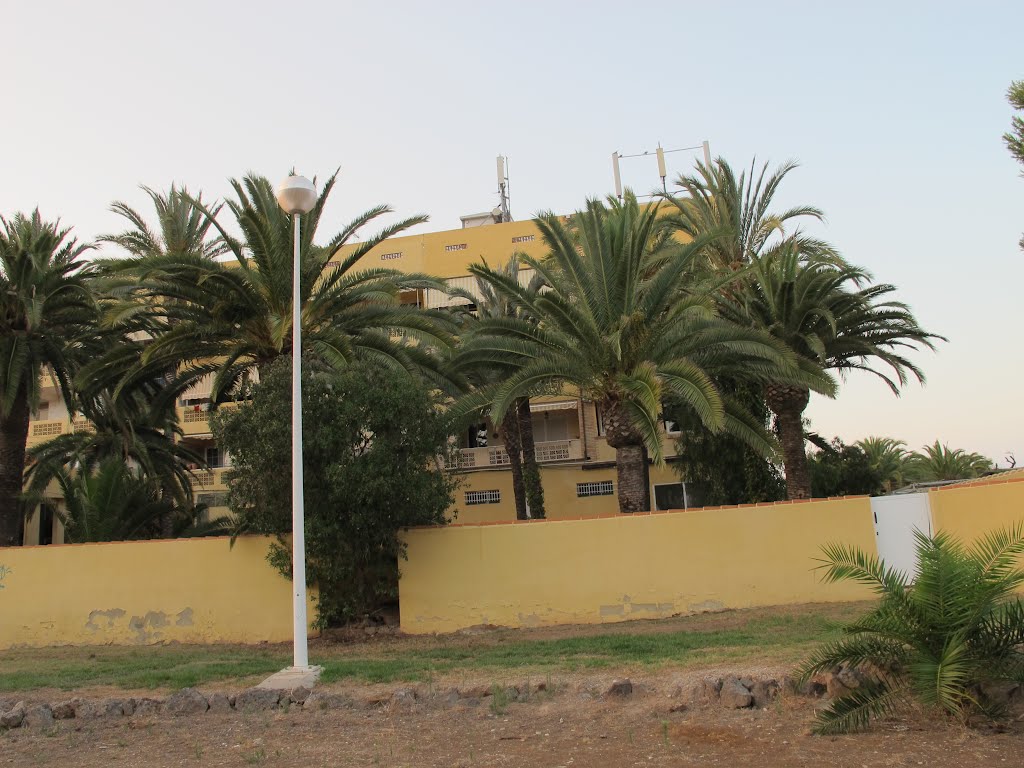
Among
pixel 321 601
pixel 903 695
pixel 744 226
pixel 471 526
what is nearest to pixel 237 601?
pixel 321 601

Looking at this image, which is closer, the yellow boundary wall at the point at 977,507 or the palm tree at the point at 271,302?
the yellow boundary wall at the point at 977,507

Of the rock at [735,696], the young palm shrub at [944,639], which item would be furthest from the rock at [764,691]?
the young palm shrub at [944,639]

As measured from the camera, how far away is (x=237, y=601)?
16453mm

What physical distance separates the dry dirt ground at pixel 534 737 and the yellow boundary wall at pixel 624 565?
19.4 feet

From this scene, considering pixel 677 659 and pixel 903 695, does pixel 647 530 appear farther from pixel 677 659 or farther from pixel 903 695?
pixel 903 695

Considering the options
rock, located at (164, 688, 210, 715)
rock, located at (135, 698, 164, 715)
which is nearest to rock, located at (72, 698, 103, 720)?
rock, located at (135, 698, 164, 715)

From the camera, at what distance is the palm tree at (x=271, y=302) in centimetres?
1720

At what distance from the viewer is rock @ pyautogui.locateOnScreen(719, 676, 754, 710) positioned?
7.65m

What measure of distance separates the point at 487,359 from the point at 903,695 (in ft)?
40.9

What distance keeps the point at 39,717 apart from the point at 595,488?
1010 inches

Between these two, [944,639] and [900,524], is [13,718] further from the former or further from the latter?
[900,524]

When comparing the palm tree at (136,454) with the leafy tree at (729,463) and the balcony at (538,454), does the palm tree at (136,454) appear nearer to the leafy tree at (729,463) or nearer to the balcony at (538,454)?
the balcony at (538,454)

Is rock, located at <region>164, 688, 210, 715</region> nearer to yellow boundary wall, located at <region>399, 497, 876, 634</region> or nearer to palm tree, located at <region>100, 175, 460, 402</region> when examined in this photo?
yellow boundary wall, located at <region>399, 497, 876, 634</region>

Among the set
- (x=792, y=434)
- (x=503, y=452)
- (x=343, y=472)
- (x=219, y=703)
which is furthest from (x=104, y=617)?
(x=503, y=452)
